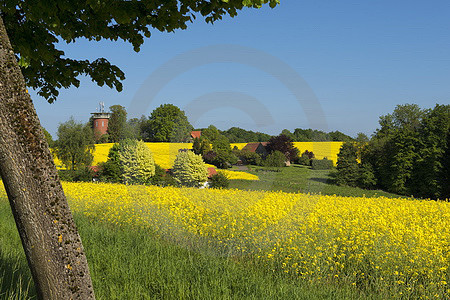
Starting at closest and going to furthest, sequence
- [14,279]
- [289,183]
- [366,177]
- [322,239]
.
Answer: [14,279]
[322,239]
[289,183]
[366,177]

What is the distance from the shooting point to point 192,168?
25.4m

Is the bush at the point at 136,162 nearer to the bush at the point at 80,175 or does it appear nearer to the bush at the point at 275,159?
the bush at the point at 80,175

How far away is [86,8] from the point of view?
5.78m

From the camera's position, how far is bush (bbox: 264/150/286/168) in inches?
1452

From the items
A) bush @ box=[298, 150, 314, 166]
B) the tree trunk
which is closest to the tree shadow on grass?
the tree trunk

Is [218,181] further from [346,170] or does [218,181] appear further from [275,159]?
[346,170]

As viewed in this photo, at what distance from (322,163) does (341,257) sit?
1124 inches

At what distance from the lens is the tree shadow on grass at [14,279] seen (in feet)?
15.4

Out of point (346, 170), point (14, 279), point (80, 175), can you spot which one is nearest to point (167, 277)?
point (14, 279)

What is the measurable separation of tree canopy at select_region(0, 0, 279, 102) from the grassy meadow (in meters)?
3.47

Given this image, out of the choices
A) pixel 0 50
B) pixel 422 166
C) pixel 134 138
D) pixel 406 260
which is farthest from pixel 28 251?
pixel 422 166

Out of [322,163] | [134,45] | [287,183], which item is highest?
[134,45]

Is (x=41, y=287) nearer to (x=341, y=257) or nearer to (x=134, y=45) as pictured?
(x=134, y=45)

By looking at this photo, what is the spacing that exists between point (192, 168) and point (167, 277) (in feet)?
65.5
